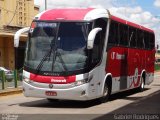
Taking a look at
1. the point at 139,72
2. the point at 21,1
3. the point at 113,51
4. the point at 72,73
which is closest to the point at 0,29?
the point at 21,1

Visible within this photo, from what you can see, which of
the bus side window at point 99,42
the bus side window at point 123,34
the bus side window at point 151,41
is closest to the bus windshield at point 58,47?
the bus side window at point 99,42

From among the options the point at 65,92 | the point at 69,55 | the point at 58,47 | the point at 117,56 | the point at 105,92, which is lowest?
the point at 105,92

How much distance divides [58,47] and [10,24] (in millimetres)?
31636

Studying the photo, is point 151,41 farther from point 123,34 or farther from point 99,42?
point 99,42

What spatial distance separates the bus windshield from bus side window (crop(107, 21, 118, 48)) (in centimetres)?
206

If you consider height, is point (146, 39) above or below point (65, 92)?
above

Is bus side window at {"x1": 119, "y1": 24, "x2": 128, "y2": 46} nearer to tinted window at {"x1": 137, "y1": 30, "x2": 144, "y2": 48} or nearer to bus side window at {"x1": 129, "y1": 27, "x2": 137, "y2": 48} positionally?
bus side window at {"x1": 129, "y1": 27, "x2": 137, "y2": 48}

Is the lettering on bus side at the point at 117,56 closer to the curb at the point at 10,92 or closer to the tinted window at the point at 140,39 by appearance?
the tinted window at the point at 140,39

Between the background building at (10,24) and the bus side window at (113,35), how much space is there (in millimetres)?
25878

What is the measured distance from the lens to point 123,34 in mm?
19422

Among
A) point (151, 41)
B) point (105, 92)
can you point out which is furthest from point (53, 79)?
point (151, 41)

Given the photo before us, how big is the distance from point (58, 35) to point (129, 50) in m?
6.04

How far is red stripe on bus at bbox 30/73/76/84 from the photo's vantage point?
14.9 meters

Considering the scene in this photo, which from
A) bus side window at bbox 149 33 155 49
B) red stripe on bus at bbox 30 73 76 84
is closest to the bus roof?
red stripe on bus at bbox 30 73 76 84
